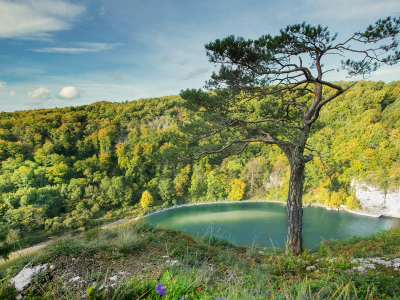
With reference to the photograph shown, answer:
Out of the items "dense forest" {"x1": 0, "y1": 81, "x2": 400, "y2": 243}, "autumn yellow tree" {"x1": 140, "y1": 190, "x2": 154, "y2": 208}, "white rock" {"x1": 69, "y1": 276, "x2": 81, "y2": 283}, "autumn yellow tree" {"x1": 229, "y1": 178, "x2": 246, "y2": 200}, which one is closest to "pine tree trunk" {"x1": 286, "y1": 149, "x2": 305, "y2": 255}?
"white rock" {"x1": 69, "y1": 276, "x2": 81, "y2": 283}

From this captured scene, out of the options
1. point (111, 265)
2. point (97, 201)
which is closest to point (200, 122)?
point (111, 265)

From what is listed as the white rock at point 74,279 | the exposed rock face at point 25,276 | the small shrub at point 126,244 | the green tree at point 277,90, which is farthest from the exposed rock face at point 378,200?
the exposed rock face at point 25,276

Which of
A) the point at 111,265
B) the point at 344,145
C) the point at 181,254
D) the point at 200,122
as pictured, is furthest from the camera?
the point at 344,145

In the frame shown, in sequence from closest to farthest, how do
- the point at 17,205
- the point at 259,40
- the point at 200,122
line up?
the point at 259,40 < the point at 200,122 < the point at 17,205

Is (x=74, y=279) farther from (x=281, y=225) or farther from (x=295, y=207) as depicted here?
(x=281, y=225)

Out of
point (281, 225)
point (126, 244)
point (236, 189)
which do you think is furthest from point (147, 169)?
point (126, 244)

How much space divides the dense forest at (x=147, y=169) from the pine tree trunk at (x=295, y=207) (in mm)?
13716

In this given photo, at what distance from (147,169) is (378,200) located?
28.9 meters

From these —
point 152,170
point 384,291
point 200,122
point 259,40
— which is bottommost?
point 152,170

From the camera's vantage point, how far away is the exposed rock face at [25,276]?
139cm

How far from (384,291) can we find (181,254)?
76.6 inches

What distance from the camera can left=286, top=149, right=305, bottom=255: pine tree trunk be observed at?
3.93 m

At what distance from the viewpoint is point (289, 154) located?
4195 mm

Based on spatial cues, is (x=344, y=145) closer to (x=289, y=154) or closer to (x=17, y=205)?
(x=289, y=154)
